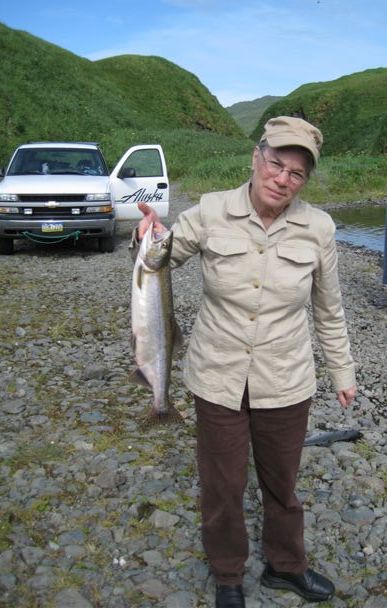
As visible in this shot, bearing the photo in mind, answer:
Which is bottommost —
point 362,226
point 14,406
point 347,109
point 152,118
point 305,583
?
point 362,226

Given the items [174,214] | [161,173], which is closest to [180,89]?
[174,214]

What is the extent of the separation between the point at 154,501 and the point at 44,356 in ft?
10.4

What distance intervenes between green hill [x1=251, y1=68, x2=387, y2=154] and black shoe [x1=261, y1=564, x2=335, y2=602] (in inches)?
2375

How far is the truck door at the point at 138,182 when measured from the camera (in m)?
13.4

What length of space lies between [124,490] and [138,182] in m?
10.4

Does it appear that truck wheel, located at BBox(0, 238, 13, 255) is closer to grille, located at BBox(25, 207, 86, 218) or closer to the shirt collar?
grille, located at BBox(25, 207, 86, 218)

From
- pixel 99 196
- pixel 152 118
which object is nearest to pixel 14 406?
pixel 99 196

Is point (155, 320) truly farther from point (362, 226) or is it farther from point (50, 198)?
point (362, 226)

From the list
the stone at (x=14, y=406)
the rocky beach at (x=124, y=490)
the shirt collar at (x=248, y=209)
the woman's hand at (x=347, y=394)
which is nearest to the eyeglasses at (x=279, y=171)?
the shirt collar at (x=248, y=209)

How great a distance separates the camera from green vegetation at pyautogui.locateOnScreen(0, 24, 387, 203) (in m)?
31.8

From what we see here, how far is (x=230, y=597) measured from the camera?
3.05 meters

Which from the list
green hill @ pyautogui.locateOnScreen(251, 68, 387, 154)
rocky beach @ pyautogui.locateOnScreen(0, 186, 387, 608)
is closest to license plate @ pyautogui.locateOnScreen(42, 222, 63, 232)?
rocky beach @ pyautogui.locateOnScreen(0, 186, 387, 608)

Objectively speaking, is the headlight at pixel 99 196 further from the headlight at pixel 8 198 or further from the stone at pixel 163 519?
the stone at pixel 163 519

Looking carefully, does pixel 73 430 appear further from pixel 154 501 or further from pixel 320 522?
pixel 320 522
